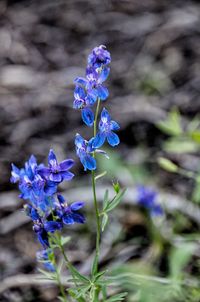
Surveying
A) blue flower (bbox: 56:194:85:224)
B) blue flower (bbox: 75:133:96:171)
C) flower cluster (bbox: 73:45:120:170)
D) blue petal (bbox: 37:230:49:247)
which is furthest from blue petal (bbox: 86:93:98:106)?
blue petal (bbox: 37:230:49:247)

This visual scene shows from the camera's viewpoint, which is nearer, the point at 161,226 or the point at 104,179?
the point at 161,226

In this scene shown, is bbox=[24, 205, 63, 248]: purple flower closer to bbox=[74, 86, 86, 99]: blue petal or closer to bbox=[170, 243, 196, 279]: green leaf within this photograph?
bbox=[74, 86, 86, 99]: blue petal

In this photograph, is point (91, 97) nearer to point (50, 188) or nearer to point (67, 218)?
point (50, 188)

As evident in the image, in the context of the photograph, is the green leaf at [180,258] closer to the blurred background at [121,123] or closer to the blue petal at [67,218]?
the blurred background at [121,123]

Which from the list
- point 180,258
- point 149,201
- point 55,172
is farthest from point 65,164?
point 149,201

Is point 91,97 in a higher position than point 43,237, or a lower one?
higher

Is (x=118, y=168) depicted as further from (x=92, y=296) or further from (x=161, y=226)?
(x=92, y=296)

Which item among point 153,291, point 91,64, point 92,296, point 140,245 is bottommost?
point 140,245

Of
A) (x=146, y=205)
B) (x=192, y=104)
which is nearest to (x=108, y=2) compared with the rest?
(x=192, y=104)
